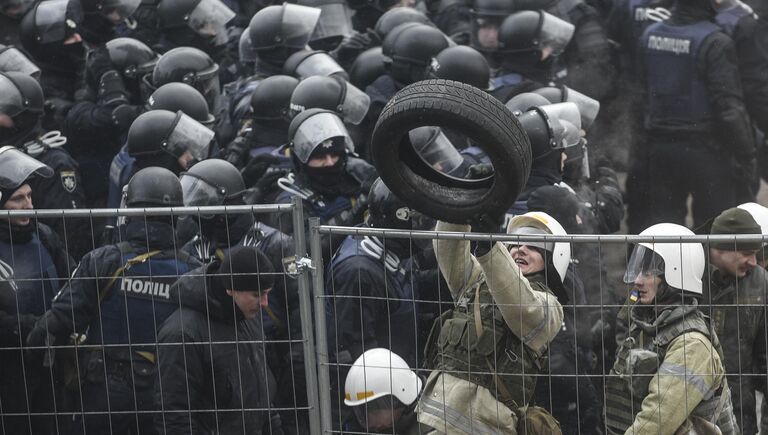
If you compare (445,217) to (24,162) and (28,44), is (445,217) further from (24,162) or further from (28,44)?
(28,44)

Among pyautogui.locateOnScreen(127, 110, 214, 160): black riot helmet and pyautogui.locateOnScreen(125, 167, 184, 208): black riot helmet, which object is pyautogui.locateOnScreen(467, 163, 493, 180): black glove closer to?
pyautogui.locateOnScreen(125, 167, 184, 208): black riot helmet

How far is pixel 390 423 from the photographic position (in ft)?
17.4

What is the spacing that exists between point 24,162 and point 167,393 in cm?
242

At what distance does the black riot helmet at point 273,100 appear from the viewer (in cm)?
854

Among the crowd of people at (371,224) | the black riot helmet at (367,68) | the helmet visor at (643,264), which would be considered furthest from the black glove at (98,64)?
the helmet visor at (643,264)

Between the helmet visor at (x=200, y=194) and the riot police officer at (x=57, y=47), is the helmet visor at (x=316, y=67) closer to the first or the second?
the riot police officer at (x=57, y=47)

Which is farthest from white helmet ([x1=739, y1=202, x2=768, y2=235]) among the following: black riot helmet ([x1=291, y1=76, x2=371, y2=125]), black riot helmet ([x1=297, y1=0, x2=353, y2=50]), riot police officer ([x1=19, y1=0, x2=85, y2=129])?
riot police officer ([x1=19, y1=0, x2=85, y2=129])

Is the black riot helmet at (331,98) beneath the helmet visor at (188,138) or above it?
above

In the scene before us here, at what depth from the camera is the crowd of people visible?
455cm

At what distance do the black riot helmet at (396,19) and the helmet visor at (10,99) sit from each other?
3025 mm

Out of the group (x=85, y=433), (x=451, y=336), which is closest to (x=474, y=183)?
(x=451, y=336)

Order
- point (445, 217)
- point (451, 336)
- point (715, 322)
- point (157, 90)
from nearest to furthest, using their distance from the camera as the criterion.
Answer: point (445, 217) → point (451, 336) → point (715, 322) → point (157, 90)

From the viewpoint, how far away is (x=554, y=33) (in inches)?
368

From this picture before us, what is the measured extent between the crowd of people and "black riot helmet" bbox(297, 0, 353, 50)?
0.02 m
